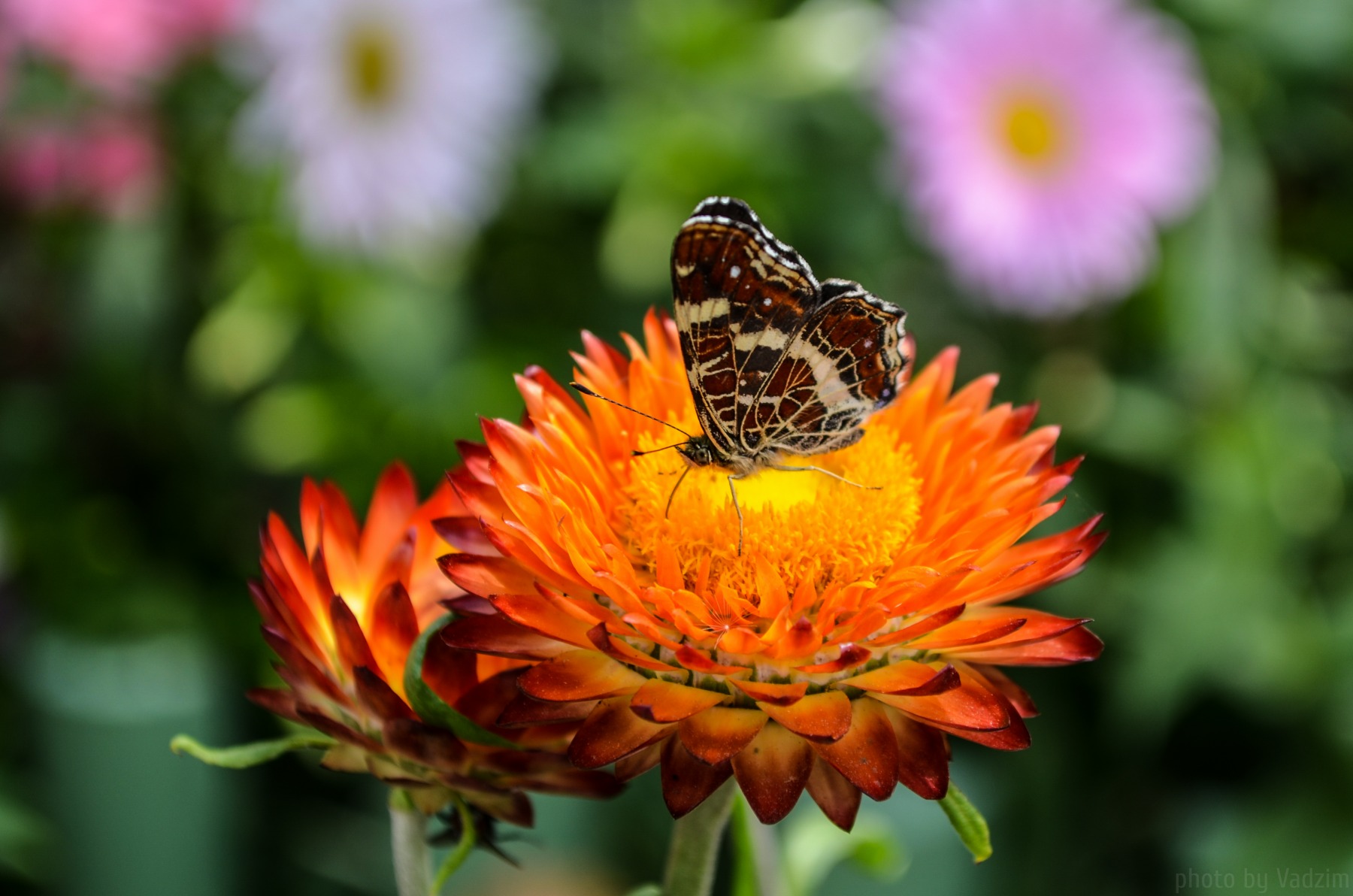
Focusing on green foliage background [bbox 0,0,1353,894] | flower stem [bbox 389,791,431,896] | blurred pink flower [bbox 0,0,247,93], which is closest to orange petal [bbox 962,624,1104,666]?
flower stem [bbox 389,791,431,896]

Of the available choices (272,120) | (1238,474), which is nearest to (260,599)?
(272,120)

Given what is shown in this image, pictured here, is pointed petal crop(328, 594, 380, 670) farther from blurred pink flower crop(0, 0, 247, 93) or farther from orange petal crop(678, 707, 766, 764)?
blurred pink flower crop(0, 0, 247, 93)

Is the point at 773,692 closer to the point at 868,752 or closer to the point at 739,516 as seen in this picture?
the point at 868,752

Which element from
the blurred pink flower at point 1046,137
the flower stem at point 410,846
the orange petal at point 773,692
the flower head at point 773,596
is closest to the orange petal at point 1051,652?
the flower head at point 773,596

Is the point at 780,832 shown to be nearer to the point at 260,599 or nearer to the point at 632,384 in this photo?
the point at 632,384

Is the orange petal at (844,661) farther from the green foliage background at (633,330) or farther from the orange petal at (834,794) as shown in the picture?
the green foliage background at (633,330)
